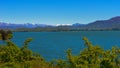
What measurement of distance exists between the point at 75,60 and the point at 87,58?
364 mm

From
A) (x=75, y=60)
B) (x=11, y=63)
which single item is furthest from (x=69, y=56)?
(x=11, y=63)

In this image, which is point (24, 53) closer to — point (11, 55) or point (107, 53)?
point (11, 55)

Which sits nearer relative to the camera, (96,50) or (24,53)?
(96,50)

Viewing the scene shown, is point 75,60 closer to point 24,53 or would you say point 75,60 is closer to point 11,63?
point 11,63

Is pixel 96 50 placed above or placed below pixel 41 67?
above

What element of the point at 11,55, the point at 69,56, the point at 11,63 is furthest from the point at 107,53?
the point at 11,55

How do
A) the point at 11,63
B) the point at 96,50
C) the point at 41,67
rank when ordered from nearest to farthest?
1. the point at 96,50
2. the point at 11,63
3. the point at 41,67

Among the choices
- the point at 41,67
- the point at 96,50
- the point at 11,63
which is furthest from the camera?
the point at 41,67

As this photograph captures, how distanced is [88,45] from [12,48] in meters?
4.25

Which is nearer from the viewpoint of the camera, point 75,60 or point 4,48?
point 75,60

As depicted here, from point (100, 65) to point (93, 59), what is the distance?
0.37 meters

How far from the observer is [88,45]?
11109 millimetres

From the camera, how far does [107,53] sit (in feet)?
36.8

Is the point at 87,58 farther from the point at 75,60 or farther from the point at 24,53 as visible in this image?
the point at 24,53
